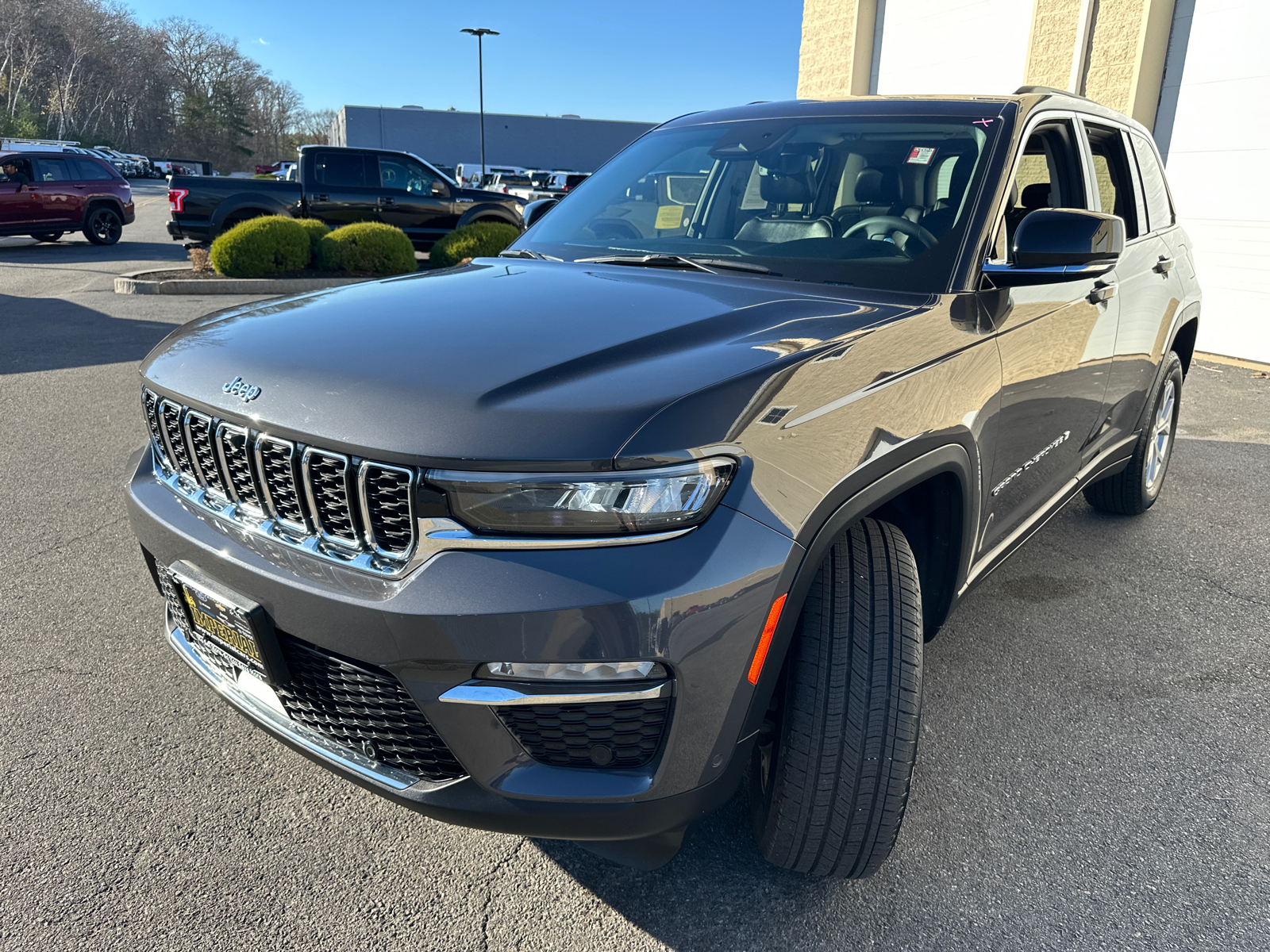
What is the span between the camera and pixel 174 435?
2.14 m

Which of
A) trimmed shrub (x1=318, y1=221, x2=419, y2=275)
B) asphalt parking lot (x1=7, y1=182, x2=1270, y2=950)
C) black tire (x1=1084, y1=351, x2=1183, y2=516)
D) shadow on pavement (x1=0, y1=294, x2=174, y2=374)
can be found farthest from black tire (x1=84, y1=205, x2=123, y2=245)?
black tire (x1=1084, y1=351, x2=1183, y2=516)

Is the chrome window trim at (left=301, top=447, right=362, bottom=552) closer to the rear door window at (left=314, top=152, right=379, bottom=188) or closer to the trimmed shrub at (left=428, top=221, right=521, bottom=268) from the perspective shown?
the trimmed shrub at (left=428, top=221, right=521, bottom=268)

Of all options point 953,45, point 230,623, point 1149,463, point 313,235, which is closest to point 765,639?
point 230,623

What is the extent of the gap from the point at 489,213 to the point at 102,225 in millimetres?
9403

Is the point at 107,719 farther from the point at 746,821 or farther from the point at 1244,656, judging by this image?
the point at 1244,656

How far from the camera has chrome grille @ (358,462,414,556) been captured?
5.22 ft

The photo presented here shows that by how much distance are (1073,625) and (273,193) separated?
1408cm

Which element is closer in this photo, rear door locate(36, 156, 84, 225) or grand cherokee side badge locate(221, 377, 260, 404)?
grand cherokee side badge locate(221, 377, 260, 404)

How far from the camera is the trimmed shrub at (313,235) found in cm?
1222

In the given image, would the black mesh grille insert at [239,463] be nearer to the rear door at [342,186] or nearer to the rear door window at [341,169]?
the rear door at [342,186]

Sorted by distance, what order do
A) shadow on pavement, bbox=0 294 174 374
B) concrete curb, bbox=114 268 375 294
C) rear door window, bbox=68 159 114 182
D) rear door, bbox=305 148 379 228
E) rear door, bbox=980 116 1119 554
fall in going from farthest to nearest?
rear door window, bbox=68 159 114 182 → rear door, bbox=305 148 379 228 → concrete curb, bbox=114 268 375 294 → shadow on pavement, bbox=0 294 174 374 → rear door, bbox=980 116 1119 554

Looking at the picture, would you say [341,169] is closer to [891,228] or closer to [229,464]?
[891,228]

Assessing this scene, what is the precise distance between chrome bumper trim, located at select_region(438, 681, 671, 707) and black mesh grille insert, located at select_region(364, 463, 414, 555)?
10.9 inches

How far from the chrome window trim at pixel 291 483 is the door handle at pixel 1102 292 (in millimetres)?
2553
